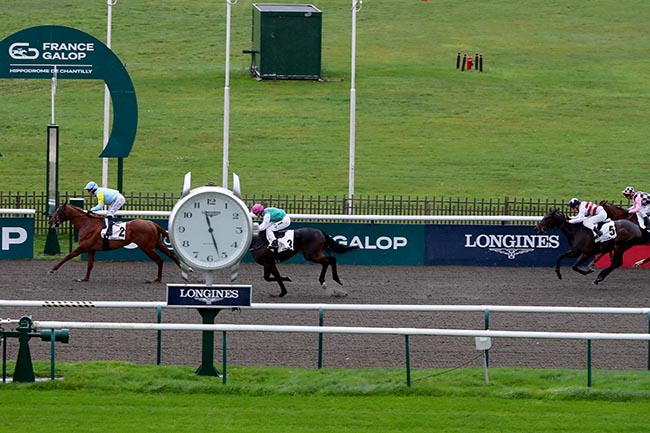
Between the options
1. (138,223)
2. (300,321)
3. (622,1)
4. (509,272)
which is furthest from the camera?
(622,1)

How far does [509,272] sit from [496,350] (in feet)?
27.3

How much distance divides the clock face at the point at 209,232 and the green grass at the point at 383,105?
2286cm

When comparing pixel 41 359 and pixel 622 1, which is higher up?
pixel 622 1

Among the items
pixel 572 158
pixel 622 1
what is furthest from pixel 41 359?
pixel 622 1

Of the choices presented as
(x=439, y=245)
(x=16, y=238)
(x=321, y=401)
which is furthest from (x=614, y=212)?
(x=321, y=401)

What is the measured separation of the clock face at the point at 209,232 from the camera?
46.4ft

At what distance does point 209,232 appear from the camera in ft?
46.4

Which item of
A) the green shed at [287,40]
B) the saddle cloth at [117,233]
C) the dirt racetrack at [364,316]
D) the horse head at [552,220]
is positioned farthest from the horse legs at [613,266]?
the green shed at [287,40]

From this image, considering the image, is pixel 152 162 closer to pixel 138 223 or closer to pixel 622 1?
pixel 138 223

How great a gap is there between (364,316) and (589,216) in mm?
6225

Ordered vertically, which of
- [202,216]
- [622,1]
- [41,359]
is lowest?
[41,359]

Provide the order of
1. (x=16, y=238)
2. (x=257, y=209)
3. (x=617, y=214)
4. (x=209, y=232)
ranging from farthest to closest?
1. (x=617, y=214)
2. (x=16, y=238)
3. (x=257, y=209)
4. (x=209, y=232)

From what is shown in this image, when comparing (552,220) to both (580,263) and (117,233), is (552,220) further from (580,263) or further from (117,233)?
(117,233)

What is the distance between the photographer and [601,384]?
48.8 feet
